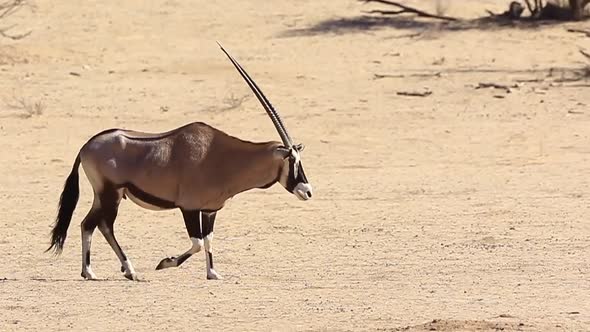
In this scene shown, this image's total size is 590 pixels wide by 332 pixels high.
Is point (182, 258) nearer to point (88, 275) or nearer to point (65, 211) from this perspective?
point (88, 275)

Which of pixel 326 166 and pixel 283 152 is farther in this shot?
pixel 326 166

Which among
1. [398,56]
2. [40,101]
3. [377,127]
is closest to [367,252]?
[377,127]

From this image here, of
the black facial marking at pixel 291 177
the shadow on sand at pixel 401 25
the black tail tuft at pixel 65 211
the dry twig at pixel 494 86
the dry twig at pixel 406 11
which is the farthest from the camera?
the dry twig at pixel 406 11

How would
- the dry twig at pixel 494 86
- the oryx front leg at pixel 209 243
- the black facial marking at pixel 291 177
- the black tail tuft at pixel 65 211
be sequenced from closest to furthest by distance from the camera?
the black facial marking at pixel 291 177 < the oryx front leg at pixel 209 243 < the black tail tuft at pixel 65 211 < the dry twig at pixel 494 86

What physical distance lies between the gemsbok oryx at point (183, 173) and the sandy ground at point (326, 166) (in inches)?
16.1

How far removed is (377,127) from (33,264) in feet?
26.1

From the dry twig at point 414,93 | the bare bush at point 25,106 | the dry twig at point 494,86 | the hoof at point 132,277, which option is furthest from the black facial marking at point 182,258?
the dry twig at point 494,86

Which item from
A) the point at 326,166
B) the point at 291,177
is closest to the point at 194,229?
the point at 291,177

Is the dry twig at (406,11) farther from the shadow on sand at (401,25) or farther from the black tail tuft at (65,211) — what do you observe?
the black tail tuft at (65,211)

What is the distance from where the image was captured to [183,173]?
10695 mm

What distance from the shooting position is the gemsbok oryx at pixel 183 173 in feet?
35.0

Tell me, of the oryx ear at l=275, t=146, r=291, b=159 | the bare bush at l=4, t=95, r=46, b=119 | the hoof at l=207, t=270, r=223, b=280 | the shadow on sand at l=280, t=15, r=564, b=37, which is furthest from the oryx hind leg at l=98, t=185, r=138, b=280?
the shadow on sand at l=280, t=15, r=564, b=37

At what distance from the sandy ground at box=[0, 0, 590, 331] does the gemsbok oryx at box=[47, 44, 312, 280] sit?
408 mm

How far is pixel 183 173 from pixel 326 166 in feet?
20.7
